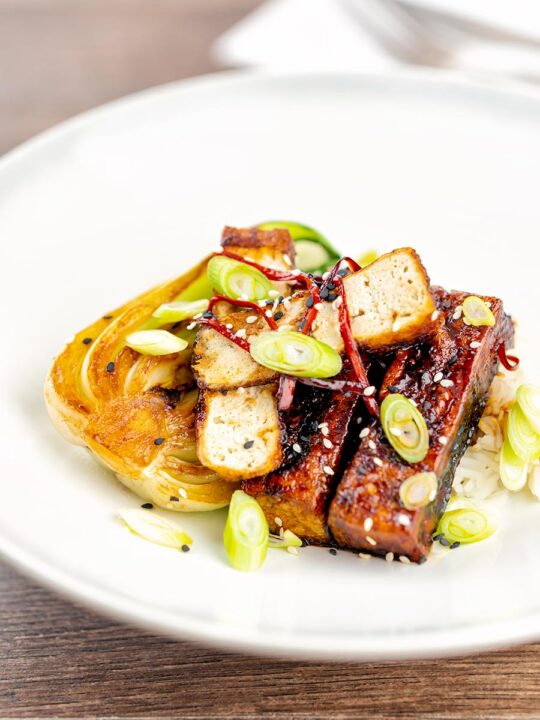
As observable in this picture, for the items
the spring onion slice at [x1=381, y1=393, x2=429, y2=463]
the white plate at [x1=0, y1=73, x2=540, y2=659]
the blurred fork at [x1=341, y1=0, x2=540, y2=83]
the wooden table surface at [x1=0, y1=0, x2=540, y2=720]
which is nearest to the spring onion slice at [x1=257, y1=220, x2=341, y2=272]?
the white plate at [x1=0, y1=73, x2=540, y2=659]

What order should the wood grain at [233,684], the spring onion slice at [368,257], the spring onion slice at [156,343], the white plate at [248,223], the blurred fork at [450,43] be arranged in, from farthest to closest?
the blurred fork at [450,43]
the spring onion slice at [368,257]
the spring onion slice at [156,343]
the wood grain at [233,684]
the white plate at [248,223]

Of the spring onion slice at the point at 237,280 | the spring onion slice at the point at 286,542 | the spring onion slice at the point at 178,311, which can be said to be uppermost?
the spring onion slice at the point at 237,280

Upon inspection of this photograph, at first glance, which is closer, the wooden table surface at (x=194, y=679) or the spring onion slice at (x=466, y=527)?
the wooden table surface at (x=194, y=679)

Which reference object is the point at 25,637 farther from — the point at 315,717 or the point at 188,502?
the point at 315,717

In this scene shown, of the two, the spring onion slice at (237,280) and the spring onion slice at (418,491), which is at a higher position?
the spring onion slice at (237,280)

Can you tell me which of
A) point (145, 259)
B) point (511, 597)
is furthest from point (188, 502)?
point (145, 259)

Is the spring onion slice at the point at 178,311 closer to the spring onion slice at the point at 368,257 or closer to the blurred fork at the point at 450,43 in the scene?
the spring onion slice at the point at 368,257

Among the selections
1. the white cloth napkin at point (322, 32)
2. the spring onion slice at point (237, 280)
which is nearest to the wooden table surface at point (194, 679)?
the spring onion slice at point (237, 280)

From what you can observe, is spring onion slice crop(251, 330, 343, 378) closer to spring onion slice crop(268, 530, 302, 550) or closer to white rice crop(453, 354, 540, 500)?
spring onion slice crop(268, 530, 302, 550)

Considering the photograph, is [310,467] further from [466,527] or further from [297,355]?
[466,527]
